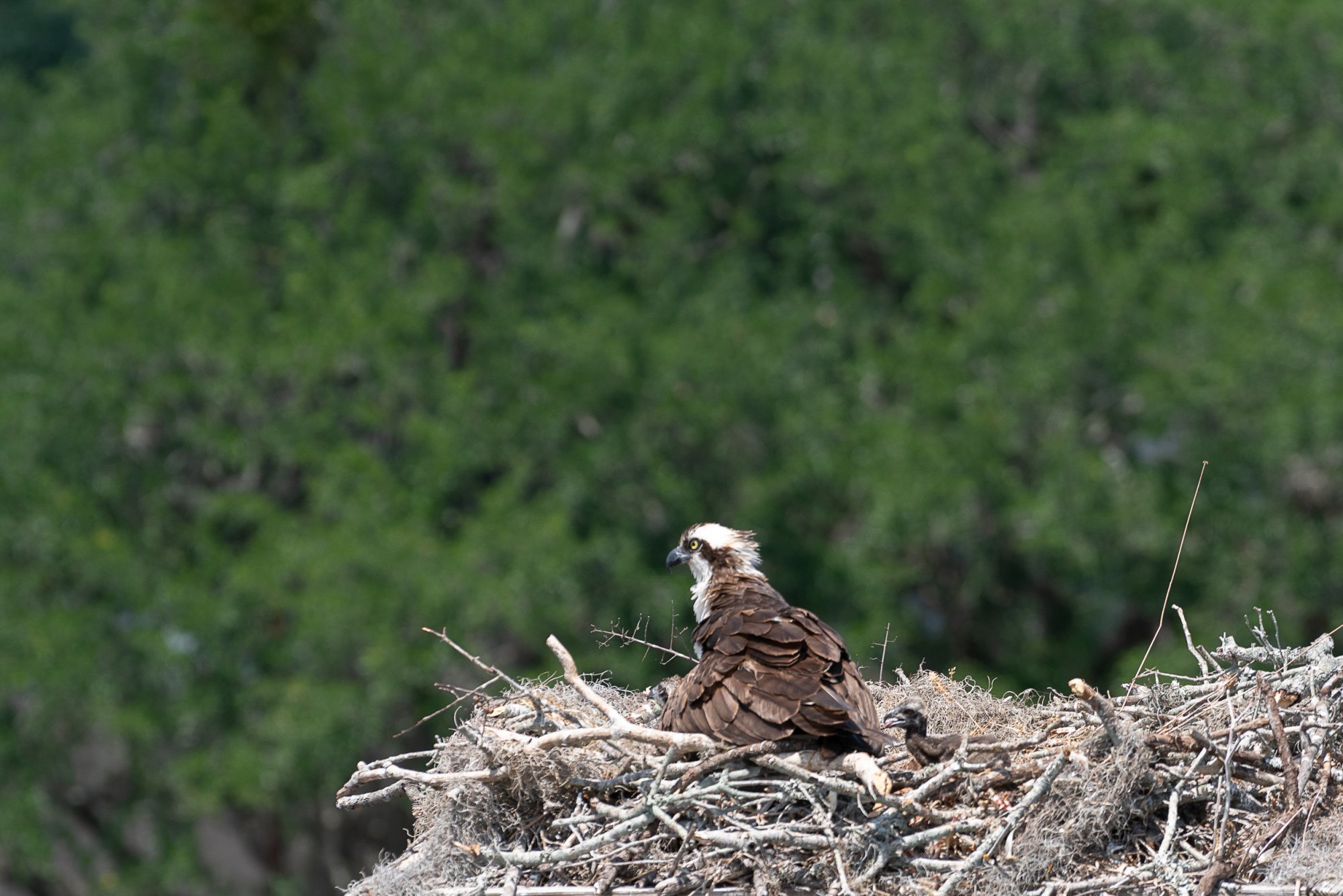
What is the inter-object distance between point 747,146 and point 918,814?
499 inches

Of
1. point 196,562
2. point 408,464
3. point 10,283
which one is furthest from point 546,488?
point 10,283

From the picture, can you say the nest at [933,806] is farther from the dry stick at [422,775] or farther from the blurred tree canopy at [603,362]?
the blurred tree canopy at [603,362]

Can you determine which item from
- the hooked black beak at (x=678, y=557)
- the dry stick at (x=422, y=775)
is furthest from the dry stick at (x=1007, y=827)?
the hooked black beak at (x=678, y=557)

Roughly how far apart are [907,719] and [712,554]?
1.70 metres

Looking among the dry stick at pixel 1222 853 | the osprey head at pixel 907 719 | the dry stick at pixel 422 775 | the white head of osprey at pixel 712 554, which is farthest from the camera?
the white head of osprey at pixel 712 554

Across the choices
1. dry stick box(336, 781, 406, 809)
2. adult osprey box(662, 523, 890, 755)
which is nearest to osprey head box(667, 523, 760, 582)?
adult osprey box(662, 523, 890, 755)

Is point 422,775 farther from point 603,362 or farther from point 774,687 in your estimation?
point 603,362

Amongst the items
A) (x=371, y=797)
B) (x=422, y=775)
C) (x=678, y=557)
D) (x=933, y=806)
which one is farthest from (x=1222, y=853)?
(x=678, y=557)

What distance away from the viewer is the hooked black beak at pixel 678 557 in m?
6.81

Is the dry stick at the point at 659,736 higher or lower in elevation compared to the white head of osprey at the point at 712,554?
higher

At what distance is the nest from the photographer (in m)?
4.67

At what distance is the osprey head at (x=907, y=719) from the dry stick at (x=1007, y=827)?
20.9 inches

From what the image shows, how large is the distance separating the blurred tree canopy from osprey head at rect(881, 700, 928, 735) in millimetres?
7857

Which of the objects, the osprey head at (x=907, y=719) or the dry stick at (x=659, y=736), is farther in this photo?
the osprey head at (x=907, y=719)
